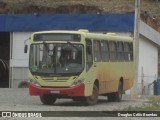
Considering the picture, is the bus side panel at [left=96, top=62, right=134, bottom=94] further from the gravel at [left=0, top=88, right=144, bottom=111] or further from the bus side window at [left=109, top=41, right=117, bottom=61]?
the gravel at [left=0, top=88, right=144, bottom=111]

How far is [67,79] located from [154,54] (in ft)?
76.4

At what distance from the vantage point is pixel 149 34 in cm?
4369

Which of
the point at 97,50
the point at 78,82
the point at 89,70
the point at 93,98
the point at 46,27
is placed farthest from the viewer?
the point at 46,27

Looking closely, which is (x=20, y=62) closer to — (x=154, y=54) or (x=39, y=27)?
(x=39, y=27)

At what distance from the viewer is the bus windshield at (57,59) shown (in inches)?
919

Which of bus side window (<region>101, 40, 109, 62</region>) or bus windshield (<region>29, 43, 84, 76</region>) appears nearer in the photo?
bus windshield (<region>29, 43, 84, 76</region>)

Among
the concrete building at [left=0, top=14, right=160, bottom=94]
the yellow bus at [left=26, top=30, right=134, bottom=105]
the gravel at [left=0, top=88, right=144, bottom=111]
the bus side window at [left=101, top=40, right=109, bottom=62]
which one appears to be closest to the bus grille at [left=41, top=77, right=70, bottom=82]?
the yellow bus at [left=26, top=30, right=134, bottom=105]

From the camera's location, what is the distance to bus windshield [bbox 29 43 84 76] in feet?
76.6

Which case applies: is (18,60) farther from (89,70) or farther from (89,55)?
(89,70)

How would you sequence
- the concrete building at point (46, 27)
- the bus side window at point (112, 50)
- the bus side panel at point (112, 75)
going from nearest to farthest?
the bus side panel at point (112, 75), the bus side window at point (112, 50), the concrete building at point (46, 27)

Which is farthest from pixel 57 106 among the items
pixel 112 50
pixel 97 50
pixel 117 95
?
pixel 117 95

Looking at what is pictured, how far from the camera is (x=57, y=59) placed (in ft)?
77.0

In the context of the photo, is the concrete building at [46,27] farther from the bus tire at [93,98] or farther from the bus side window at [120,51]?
the bus tire at [93,98]

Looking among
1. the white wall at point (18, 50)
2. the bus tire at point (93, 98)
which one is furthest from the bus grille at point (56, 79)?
the white wall at point (18, 50)
